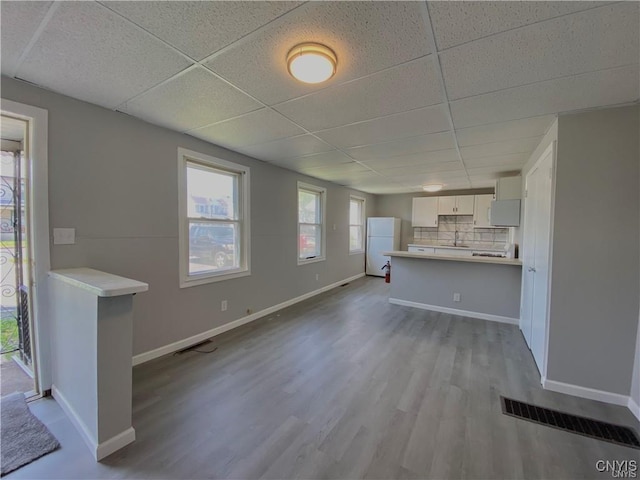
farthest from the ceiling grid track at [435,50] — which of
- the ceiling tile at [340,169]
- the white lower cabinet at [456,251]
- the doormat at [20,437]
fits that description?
the white lower cabinet at [456,251]

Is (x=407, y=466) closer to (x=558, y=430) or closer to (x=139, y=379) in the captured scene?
(x=558, y=430)

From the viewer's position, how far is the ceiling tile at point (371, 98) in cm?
169

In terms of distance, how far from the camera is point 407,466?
1.53 metres

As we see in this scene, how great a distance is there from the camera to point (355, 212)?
7.20 m

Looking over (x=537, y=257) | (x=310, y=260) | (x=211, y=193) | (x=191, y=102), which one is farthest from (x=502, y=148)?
(x=211, y=193)

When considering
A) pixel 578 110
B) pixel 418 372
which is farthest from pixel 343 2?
pixel 418 372

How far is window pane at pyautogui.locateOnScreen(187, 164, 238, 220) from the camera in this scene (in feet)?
10.3

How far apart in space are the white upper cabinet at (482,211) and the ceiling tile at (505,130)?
3.78 metres

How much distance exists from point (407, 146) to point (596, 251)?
A: 195cm

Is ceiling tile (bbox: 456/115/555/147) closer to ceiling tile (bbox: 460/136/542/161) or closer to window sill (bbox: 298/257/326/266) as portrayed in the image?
ceiling tile (bbox: 460/136/542/161)

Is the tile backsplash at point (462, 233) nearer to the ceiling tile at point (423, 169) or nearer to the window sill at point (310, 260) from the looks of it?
the ceiling tile at point (423, 169)

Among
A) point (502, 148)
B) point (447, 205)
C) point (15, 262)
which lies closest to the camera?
point (15, 262)

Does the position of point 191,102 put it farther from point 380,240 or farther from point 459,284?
point 380,240

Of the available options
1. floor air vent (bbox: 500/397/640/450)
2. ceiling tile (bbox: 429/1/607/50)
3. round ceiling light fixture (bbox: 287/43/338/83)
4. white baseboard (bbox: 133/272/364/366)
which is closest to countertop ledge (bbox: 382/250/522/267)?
white baseboard (bbox: 133/272/364/366)
